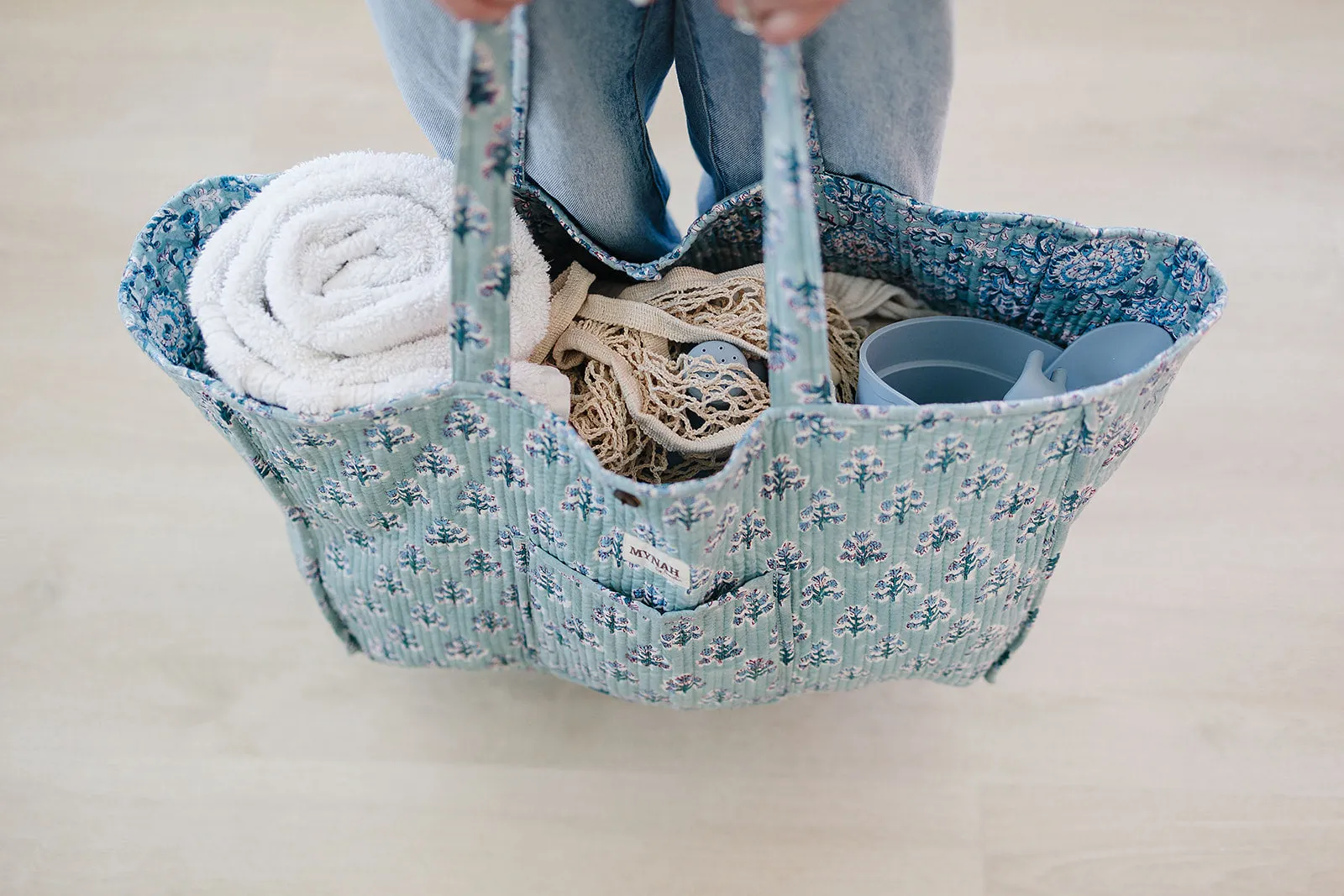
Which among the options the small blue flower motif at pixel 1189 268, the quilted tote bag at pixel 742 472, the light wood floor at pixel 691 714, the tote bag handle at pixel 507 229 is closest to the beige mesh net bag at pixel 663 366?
the quilted tote bag at pixel 742 472

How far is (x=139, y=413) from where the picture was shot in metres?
1.27

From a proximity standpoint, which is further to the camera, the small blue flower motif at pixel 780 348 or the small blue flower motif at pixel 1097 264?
the small blue flower motif at pixel 1097 264

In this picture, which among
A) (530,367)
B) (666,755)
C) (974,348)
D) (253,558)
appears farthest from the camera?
(253,558)

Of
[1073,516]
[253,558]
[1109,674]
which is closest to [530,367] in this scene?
[1073,516]

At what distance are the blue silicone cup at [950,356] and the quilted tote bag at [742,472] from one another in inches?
0.9

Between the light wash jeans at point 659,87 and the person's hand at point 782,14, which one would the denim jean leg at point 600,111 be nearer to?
the light wash jeans at point 659,87

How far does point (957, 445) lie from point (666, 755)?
0.52 m

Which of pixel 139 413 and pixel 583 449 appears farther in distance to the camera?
pixel 139 413

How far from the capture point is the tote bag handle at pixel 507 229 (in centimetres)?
60

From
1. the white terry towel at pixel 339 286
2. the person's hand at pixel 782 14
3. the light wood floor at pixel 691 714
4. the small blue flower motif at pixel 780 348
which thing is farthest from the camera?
the light wood floor at pixel 691 714

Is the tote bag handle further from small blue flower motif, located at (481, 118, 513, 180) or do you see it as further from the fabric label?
the fabric label

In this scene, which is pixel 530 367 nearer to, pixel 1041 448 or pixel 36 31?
pixel 1041 448

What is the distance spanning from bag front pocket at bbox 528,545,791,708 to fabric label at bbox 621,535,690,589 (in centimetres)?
4

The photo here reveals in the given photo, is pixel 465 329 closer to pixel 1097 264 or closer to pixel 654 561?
pixel 654 561
